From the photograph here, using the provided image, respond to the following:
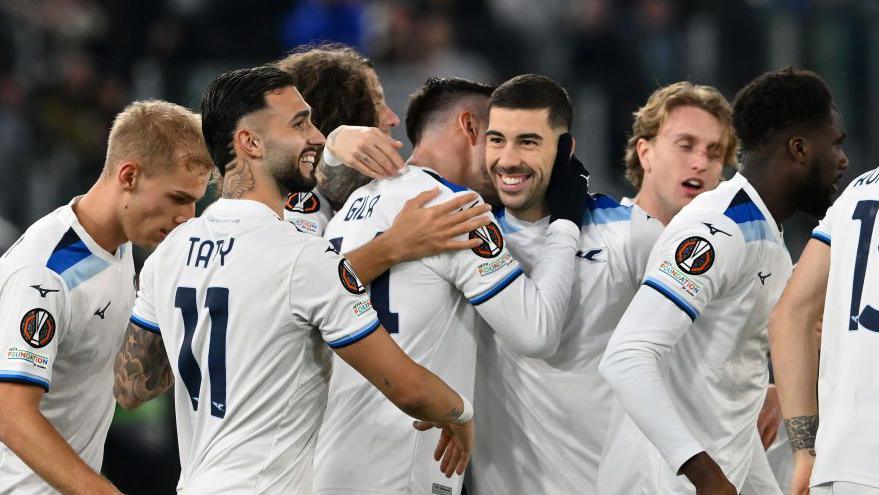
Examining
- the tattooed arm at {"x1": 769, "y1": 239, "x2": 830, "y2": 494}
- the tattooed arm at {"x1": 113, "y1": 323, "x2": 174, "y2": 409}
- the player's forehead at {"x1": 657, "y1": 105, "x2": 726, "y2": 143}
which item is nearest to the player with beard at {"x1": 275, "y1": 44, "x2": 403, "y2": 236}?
the tattooed arm at {"x1": 113, "y1": 323, "x2": 174, "y2": 409}

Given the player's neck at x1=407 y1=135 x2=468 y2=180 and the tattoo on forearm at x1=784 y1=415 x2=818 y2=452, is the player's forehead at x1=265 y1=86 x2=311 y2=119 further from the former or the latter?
the tattoo on forearm at x1=784 y1=415 x2=818 y2=452

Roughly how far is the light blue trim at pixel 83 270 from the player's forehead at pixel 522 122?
1419mm

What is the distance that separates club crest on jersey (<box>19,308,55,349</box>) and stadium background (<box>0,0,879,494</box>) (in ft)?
16.6

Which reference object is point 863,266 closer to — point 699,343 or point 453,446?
point 699,343

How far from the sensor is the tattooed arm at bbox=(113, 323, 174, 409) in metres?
3.63

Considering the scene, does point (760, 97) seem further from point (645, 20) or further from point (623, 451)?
point (645, 20)

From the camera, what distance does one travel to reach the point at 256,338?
3184mm

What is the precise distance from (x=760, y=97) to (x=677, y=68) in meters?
5.67

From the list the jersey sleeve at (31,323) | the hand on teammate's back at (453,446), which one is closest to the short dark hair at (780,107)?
the hand on teammate's back at (453,446)

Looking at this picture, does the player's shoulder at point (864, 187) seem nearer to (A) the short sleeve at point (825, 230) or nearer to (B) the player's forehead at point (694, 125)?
(A) the short sleeve at point (825, 230)

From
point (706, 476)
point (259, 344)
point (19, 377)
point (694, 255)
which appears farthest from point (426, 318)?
point (19, 377)

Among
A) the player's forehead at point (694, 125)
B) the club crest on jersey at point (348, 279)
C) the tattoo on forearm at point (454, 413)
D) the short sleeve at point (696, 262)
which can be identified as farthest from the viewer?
the player's forehead at point (694, 125)

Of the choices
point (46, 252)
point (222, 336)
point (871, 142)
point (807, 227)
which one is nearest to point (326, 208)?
point (46, 252)

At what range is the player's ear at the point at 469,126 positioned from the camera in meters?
4.23
